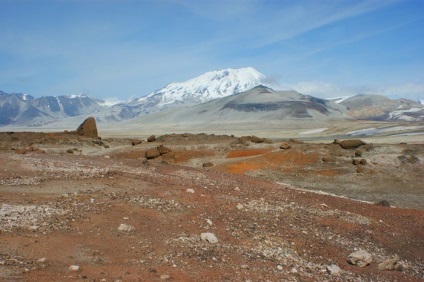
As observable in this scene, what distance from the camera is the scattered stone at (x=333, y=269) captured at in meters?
11.5

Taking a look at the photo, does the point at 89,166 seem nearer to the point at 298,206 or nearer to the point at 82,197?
the point at 82,197

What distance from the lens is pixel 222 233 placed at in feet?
41.0

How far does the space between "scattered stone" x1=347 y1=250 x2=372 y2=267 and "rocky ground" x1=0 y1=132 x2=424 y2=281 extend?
30mm

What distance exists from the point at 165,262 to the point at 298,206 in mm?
8069

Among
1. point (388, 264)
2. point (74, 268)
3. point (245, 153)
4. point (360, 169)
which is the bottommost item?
point (388, 264)

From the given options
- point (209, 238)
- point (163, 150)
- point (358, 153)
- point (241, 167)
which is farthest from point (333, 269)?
point (163, 150)

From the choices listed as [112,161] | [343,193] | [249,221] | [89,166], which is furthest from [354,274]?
[343,193]

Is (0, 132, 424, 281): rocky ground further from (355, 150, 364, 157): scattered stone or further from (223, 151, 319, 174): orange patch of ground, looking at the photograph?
(355, 150, 364, 157): scattered stone

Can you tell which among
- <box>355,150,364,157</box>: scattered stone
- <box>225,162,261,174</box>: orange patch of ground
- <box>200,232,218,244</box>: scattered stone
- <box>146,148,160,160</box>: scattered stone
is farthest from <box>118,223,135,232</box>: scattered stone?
<box>355,150,364,157</box>: scattered stone

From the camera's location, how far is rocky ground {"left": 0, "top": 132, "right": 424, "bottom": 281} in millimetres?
9508

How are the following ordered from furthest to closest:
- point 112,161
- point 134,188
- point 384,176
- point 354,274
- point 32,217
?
point 384,176 < point 112,161 < point 134,188 < point 354,274 < point 32,217

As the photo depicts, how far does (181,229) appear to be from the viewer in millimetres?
12156

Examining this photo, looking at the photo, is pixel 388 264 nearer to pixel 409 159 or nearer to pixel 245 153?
pixel 409 159

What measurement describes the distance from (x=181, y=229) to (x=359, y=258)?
533 centimetres
